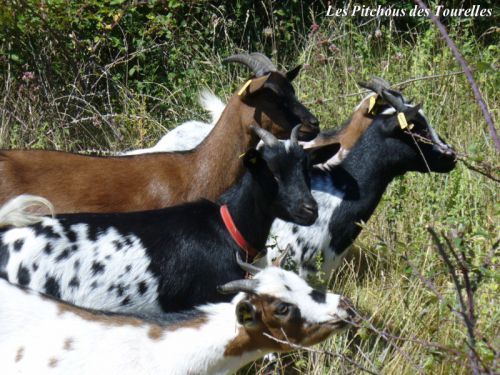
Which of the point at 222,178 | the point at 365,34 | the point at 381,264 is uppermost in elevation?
the point at 365,34

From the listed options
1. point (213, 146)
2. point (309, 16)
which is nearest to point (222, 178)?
point (213, 146)

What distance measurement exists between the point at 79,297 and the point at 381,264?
2.13 metres

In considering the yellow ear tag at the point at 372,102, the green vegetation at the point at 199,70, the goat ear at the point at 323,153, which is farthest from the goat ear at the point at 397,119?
the green vegetation at the point at 199,70

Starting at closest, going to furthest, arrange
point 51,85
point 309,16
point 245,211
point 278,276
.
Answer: point 278,276, point 245,211, point 51,85, point 309,16

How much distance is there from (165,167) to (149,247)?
1.20 meters

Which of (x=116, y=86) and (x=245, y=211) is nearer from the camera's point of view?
(x=245, y=211)

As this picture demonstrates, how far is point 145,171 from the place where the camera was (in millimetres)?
6094

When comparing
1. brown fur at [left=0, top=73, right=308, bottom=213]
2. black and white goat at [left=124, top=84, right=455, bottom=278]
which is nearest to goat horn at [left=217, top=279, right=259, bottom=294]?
black and white goat at [left=124, top=84, right=455, bottom=278]

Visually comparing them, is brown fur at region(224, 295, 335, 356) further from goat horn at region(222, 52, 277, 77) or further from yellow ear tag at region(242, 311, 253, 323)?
goat horn at region(222, 52, 277, 77)

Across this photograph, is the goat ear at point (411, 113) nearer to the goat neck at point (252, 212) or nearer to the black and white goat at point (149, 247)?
the black and white goat at point (149, 247)

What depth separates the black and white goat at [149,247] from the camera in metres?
4.89

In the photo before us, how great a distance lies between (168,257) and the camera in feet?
16.5

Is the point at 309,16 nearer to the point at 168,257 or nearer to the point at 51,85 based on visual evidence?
the point at 51,85

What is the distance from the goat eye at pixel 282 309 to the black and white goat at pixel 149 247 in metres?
0.76
